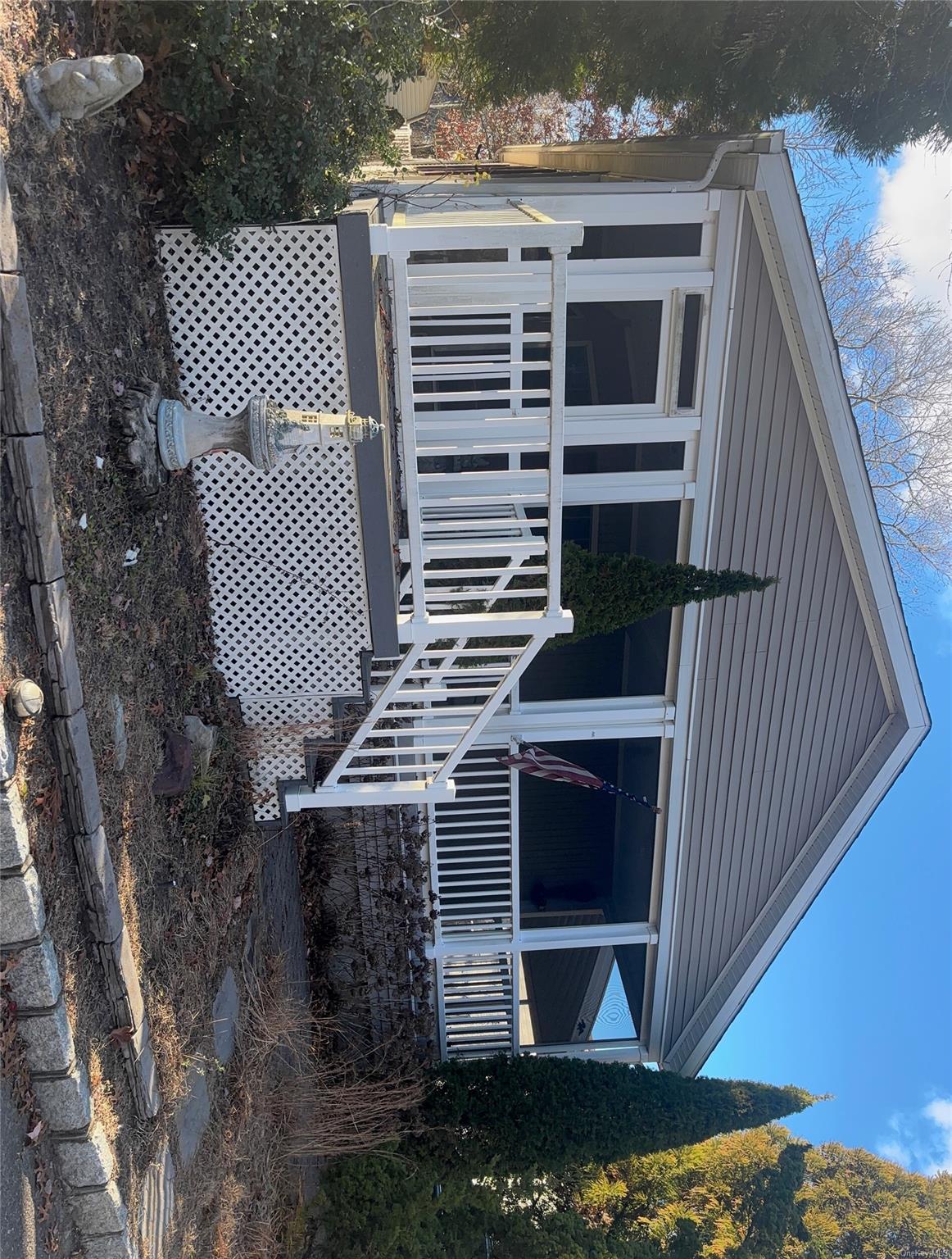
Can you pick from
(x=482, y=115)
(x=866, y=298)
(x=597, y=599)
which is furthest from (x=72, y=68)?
(x=482, y=115)

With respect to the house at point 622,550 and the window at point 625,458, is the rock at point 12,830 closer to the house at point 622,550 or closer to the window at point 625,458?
the house at point 622,550

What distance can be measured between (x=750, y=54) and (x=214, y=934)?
7772 mm

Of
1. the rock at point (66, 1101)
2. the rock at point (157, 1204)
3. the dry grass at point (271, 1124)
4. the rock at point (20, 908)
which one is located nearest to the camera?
the rock at point (20, 908)

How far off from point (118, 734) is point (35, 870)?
92 cm

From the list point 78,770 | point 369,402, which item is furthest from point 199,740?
point 369,402

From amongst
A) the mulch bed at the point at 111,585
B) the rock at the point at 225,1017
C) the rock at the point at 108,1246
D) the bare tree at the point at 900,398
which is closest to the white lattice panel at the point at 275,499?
the mulch bed at the point at 111,585

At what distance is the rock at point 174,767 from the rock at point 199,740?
0.78 ft

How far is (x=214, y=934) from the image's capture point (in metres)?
5.63

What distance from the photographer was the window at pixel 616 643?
6754mm

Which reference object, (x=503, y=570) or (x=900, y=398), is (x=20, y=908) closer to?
(x=503, y=570)

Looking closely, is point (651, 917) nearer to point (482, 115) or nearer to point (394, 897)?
point (394, 897)

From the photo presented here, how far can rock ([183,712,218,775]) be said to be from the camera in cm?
516

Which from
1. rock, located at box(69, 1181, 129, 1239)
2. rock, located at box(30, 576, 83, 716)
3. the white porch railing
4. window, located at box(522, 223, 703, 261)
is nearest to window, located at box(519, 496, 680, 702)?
the white porch railing

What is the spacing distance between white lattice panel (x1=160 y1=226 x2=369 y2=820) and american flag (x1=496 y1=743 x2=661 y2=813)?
1.80 meters
